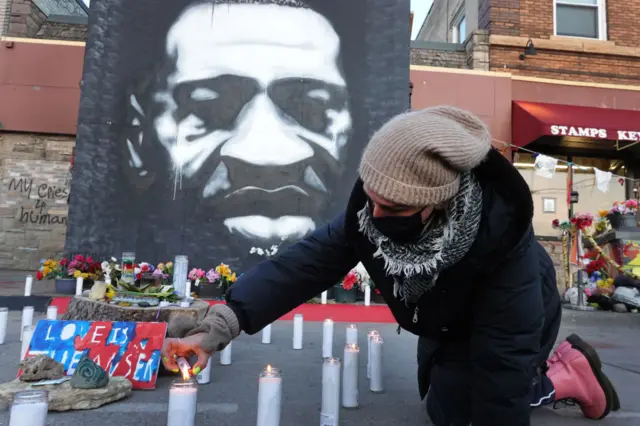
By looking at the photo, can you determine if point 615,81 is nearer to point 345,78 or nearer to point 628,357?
point 345,78

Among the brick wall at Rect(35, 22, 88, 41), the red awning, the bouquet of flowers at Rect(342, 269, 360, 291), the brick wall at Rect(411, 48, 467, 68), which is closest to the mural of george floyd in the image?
the bouquet of flowers at Rect(342, 269, 360, 291)

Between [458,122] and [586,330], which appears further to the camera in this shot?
[586,330]

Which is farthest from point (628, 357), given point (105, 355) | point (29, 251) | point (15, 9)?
point (15, 9)

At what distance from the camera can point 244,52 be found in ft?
22.9

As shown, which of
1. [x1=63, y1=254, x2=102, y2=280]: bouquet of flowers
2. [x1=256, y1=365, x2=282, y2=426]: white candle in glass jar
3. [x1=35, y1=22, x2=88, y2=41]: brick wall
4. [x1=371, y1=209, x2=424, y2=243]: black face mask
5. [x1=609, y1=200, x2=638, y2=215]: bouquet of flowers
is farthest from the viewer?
[x1=35, y1=22, x2=88, y2=41]: brick wall

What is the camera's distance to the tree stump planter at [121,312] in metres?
2.94

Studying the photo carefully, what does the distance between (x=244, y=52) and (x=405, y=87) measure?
247 cm

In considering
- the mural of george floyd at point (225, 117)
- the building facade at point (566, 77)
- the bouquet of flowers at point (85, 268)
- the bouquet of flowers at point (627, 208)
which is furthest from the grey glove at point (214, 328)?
the building facade at point (566, 77)

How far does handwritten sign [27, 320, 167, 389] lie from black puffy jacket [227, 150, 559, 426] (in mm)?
1247

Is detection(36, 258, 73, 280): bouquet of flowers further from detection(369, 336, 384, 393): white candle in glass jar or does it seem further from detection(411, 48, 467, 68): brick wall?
detection(411, 48, 467, 68): brick wall

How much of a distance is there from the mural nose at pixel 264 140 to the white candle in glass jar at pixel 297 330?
3.43m

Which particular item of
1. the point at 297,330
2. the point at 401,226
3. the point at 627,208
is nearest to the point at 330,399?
the point at 401,226

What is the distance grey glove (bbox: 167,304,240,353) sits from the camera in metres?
1.52

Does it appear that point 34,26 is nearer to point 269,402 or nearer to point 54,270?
point 54,270
